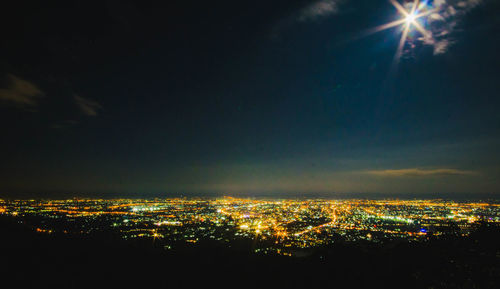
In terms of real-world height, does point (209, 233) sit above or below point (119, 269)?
below

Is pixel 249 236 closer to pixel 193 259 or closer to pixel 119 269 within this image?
pixel 193 259

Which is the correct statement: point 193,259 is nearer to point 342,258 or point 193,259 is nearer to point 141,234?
point 342,258

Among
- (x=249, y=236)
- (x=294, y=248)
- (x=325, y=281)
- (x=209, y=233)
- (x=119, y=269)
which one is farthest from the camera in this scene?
(x=209, y=233)

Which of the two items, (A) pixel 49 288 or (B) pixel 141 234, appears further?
(B) pixel 141 234

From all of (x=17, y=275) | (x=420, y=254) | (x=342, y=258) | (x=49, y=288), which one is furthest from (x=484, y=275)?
(x=17, y=275)

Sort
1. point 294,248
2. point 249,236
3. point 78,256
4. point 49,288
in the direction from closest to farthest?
1. point 49,288
2. point 78,256
3. point 294,248
4. point 249,236

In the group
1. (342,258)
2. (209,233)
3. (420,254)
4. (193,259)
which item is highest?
(420,254)

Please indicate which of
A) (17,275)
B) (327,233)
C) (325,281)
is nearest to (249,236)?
(327,233)
